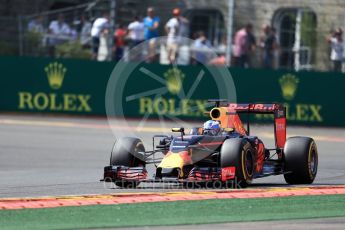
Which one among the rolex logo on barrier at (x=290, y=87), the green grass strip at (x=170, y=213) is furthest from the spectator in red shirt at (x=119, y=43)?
the green grass strip at (x=170, y=213)

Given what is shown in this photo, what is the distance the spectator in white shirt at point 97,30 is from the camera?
2891 centimetres

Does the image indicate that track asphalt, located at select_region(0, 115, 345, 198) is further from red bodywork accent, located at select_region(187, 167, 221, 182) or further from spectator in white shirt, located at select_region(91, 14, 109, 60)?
spectator in white shirt, located at select_region(91, 14, 109, 60)

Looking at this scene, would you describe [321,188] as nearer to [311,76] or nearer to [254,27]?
[311,76]

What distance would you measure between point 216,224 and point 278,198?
2.46 meters

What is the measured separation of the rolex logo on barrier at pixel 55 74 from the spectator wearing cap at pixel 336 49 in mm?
7238

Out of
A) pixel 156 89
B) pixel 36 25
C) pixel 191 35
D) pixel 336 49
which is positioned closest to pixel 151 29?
pixel 156 89

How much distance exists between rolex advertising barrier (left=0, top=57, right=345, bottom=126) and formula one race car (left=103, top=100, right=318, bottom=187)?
12.4 m

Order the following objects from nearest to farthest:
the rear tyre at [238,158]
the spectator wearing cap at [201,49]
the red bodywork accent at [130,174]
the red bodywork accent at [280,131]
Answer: the rear tyre at [238,158] < the red bodywork accent at [130,174] < the red bodywork accent at [280,131] < the spectator wearing cap at [201,49]

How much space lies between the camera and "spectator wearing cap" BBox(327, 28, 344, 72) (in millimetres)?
27500

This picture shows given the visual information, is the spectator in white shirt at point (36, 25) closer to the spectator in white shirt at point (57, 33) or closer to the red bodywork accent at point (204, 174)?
the spectator in white shirt at point (57, 33)

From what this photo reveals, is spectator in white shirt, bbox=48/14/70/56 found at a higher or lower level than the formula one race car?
higher

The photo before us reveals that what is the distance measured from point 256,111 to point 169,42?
1364 centimetres

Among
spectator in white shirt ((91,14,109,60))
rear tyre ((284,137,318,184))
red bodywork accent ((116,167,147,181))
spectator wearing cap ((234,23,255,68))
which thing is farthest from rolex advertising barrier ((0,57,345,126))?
red bodywork accent ((116,167,147,181))

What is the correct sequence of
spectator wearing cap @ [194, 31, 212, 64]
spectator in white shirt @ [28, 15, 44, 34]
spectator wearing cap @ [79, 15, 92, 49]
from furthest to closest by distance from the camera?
spectator in white shirt @ [28, 15, 44, 34] → spectator wearing cap @ [79, 15, 92, 49] → spectator wearing cap @ [194, 31, 212, 64]
